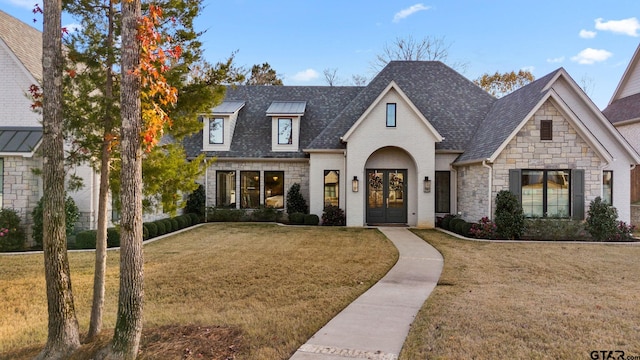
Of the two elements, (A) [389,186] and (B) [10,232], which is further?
(A) [389,186]

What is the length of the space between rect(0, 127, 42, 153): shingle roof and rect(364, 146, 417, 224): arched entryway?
40.1 ft

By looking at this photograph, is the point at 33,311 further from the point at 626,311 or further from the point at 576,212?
the point at 576,212

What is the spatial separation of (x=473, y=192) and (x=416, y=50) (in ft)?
68.6

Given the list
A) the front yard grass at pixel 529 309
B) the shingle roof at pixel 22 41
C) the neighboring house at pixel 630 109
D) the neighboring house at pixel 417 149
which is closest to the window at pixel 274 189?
the neighboring house at pixel 417 149

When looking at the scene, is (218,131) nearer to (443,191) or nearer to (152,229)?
(152,229)

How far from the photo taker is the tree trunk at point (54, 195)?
4414mm

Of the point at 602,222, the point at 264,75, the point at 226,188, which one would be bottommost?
the point at 602,222

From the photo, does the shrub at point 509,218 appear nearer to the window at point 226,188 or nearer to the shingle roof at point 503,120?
the shingle roof at point 503,120

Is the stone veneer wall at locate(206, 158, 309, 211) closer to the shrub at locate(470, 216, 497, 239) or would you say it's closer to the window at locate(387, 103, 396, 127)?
the window at locate(387, 103, 396, 127)

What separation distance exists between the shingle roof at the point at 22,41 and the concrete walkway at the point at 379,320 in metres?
12.1

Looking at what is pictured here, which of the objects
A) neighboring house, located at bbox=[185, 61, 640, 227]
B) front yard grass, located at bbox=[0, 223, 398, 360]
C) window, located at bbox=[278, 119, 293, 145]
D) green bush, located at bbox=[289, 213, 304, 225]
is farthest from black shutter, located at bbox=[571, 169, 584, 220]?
window, located at bbox=[278, 119, 293, 145]

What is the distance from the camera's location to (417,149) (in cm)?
1661

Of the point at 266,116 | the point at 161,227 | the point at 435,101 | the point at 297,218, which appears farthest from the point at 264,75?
the point at 161,227

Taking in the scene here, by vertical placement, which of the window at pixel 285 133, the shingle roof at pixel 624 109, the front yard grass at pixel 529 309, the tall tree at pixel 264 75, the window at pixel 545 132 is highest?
the tall tree at pixel 264 75
